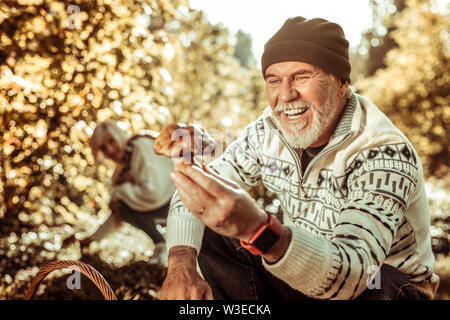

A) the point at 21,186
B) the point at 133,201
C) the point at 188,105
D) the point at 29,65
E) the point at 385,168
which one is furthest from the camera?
the point at 188,105

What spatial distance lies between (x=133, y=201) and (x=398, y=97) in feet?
16.5

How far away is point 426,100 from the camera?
678 centimetres

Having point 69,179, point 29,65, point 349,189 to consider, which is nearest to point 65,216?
point 69,179

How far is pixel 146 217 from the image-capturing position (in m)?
4.25

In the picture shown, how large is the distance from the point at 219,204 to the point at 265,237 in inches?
6.8

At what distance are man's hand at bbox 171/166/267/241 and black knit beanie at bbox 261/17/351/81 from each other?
0.95 meters

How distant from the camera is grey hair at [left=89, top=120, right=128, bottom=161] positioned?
3.70 metres

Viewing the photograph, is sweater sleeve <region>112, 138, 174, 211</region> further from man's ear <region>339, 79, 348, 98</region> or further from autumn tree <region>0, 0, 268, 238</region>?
man's ear <region>339, 79, 348, 98</region>

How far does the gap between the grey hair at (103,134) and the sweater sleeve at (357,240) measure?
2558mm

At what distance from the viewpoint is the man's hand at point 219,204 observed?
43.4 inches

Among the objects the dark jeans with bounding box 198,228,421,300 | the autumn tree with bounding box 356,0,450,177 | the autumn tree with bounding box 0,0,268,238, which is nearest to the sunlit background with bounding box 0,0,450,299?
the autumn tree with bounding box 0,0,268,238

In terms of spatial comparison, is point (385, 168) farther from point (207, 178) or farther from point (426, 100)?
point (426, 100)

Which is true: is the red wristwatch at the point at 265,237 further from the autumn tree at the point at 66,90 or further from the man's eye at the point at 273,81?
the autumn tree at the point at 66,90

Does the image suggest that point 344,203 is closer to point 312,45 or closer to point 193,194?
point 312,45
